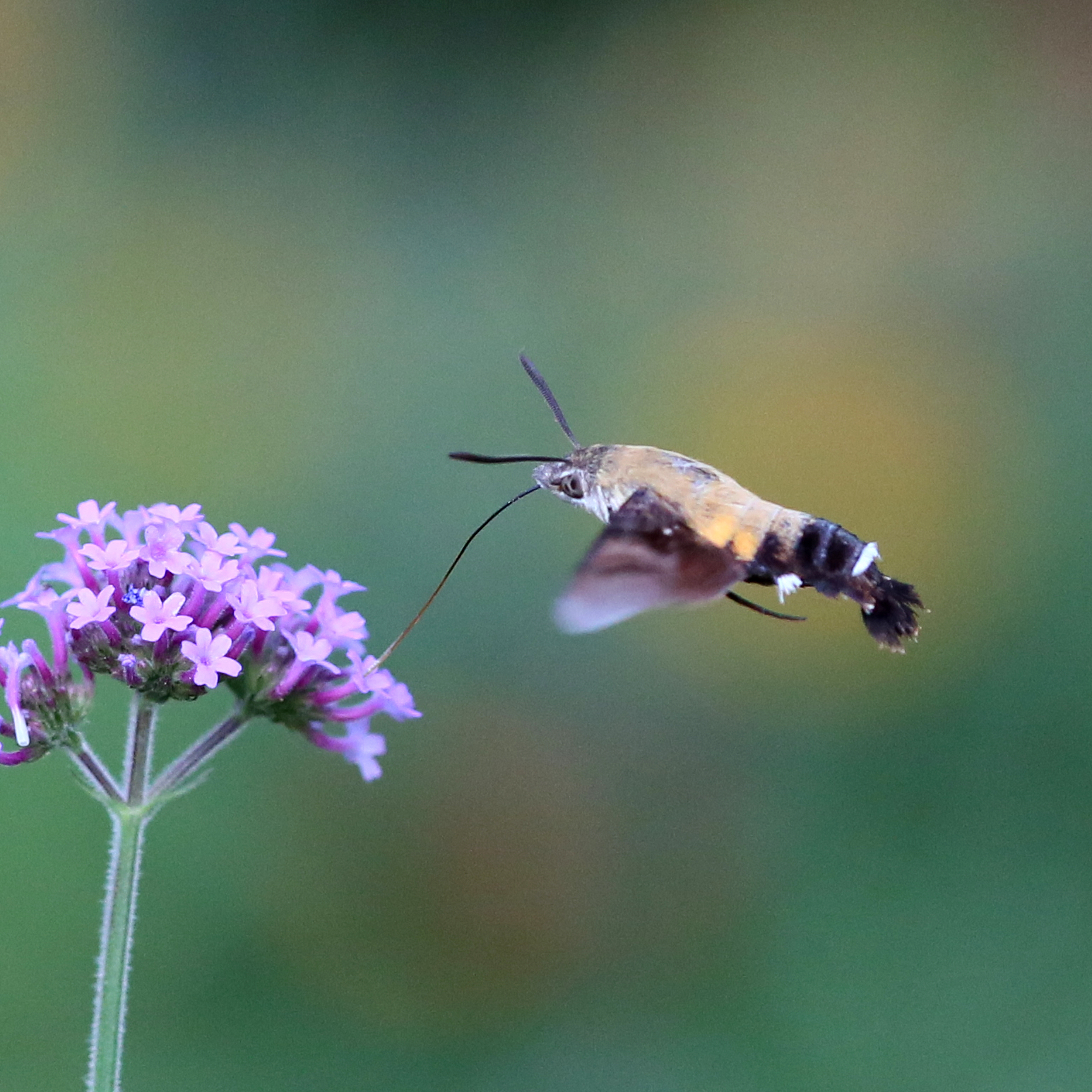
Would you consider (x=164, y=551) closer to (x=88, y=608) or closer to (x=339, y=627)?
(x=88, y=608)

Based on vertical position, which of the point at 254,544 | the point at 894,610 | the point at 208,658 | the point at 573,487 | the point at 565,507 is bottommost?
the point at 208,658

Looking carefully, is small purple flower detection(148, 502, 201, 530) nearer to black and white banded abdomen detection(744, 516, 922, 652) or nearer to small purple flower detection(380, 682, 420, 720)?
small purple flower detection(380, 682, 420, 720)

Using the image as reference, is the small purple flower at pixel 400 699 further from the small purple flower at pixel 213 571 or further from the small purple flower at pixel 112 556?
the small purple flower at pixel 112 556

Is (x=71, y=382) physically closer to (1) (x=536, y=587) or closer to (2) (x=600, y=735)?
(1) (x=536, y=587)

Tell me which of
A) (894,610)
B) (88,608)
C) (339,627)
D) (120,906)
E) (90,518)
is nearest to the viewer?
(120,906)

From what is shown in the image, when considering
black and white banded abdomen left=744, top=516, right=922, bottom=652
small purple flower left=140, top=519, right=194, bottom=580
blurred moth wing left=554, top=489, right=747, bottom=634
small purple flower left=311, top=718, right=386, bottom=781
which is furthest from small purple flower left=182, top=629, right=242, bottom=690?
black and white banded abdomen left=744, top=516, right=922, bottom=652

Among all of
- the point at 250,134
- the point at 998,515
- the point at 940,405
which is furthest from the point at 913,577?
the point at 250,134

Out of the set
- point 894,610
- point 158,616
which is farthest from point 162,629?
point 894,610
